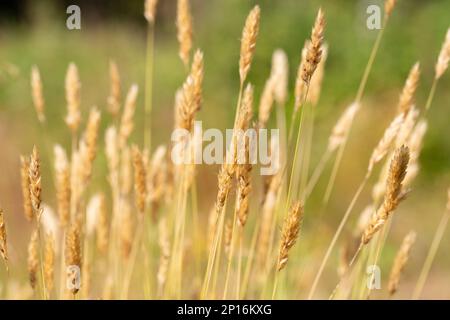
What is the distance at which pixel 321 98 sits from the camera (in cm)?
518

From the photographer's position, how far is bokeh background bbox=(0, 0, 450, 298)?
4.59 meters

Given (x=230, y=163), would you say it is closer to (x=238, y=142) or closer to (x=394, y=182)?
(x=238, y=142)

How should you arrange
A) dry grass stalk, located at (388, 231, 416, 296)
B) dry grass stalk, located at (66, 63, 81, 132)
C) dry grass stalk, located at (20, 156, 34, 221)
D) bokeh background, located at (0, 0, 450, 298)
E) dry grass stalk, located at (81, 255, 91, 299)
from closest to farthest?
dry grass stalk, located at (20, 156, 34, 221) < dry grass stalk, located at (388, 231, 416, 296) < dry grass stalk, located at (81, 255, 91, 299) < dry grass stalk, located at (66, 63, 81, 132) < bokeh background, located at (0, 0, 450, 298)

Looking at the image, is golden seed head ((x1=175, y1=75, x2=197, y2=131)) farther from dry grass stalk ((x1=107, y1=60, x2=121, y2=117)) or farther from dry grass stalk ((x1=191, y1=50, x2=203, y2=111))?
dry grass stalk ((x1=107, y1=60, x2=121, y2=117))

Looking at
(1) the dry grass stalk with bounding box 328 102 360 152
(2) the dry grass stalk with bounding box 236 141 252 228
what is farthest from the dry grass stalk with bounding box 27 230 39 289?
(1) the dry grass stalk with bounding box 328 102 360 152

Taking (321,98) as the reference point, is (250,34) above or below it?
above

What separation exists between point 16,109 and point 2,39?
140 inches

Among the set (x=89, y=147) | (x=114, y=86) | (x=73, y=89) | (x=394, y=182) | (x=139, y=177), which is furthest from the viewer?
(x=114, y=86)

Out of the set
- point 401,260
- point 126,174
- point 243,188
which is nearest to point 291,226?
point 243,188

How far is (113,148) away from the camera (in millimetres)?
1675

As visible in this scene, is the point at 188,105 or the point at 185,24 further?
the point at 185,24

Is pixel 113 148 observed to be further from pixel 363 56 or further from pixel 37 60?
pixel 37 60

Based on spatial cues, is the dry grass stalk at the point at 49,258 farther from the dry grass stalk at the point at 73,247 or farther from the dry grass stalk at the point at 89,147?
the dry grass stalk at the point at 89,147

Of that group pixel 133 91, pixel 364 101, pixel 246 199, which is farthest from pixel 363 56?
pixel 246 199
